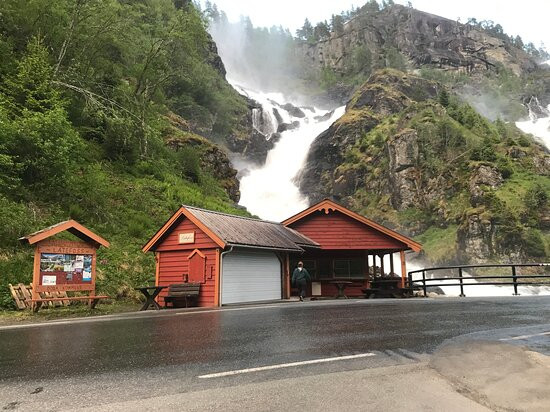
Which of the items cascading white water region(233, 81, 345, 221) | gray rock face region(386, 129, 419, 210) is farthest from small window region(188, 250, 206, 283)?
gray rock face region(386, 129, 419, 210)

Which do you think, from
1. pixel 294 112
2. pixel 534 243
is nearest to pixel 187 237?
pixel 534 243

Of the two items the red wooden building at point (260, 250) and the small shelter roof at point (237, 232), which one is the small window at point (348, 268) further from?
the small shelter roof at point (237, 232)

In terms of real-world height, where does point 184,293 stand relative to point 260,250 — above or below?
below

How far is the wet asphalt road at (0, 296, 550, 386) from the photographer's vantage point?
607 centimetres

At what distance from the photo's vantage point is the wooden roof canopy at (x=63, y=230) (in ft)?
42.9

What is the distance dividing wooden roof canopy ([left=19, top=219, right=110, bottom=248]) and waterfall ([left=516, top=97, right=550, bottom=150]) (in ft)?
230

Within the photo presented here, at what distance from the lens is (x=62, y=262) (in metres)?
14.1

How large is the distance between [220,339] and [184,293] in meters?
9.12

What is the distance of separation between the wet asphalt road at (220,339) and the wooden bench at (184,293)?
480 centimetres

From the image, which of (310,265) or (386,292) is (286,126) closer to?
(310,265)

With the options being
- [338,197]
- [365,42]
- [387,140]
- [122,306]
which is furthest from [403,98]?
[122,306]

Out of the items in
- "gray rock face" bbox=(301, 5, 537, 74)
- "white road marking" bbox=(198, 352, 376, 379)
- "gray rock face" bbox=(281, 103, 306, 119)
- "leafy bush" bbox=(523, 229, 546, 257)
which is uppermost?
"gray rock face" bbox=(301, 5, 537, 74)

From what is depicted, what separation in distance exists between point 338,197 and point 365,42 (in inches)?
3258

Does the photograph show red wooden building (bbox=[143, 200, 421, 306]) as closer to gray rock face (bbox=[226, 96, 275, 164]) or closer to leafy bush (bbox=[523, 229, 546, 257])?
leafy bush (bbox=[523, 229, 546, 257])
